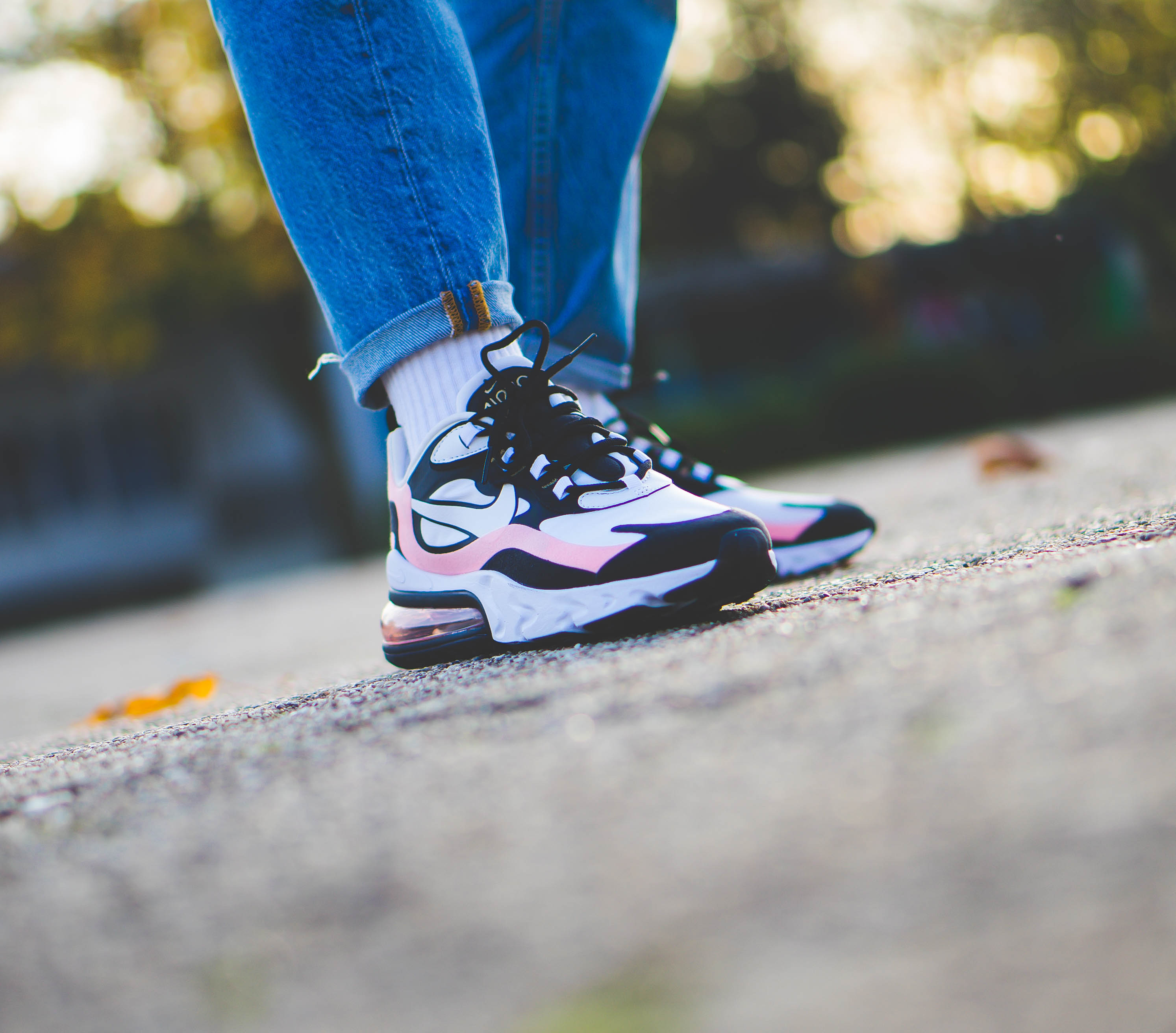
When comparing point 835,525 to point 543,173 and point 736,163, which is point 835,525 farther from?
point 736,163

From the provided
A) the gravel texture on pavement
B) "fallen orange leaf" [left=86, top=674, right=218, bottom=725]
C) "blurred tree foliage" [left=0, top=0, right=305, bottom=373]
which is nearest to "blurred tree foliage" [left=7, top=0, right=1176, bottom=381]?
"blurred tree foliage" [left=0, top=0, right=305, bottom=373]

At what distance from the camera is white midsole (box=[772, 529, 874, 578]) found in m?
1.49

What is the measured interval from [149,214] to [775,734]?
13029 millimetres

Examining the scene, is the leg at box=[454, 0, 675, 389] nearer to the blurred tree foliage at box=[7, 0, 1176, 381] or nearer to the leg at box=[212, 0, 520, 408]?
the leg at box=[212, 0, 520, 408]

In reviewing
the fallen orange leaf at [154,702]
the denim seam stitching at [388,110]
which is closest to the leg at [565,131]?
the denim seam stitching at [388,110]

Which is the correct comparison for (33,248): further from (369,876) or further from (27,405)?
(369,876)

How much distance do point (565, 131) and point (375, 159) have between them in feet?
1.81

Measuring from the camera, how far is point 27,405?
42.6 ft

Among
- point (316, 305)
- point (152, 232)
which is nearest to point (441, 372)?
point (152, 232)

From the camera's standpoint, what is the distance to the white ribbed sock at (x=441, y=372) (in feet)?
3.90

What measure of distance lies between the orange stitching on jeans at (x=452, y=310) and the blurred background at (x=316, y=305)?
841 centimetres

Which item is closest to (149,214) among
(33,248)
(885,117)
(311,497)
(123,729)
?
(33,248)

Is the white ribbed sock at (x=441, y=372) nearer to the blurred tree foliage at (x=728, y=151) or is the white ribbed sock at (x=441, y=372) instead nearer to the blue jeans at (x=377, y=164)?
the blue jeans at (x=377, y=164)

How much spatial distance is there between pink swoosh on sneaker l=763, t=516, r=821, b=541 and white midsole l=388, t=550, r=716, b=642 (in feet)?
1.64
